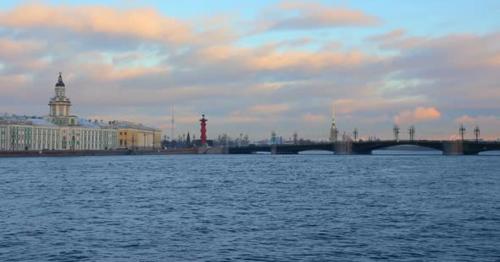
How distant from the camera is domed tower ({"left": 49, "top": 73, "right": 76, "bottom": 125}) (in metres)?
152

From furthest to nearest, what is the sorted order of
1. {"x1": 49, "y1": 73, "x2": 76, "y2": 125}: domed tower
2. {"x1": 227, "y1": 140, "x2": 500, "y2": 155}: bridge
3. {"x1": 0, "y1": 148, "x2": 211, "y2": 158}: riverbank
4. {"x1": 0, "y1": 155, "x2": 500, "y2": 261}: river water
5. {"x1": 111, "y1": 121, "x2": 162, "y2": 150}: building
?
1. {"x1": 111, "y1": 121, "x2": 162, "y2": 150}: building
2. {"x1": 49, "y1": 73, "x2": 76, "y2": 125}: domed tower
3. {"x1": 0, "y1": 148, "x2": 211, "y2": 158}: riverbank
4. {"x1": 227, "y1": 140, "x2": 500, "y2": 155}: bridge
5. {"x1": 0, "y1": 155, "x2": 500, "y2": 261}: river water

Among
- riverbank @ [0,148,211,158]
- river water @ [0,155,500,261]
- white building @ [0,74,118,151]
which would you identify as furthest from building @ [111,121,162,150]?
river water @ [0,155,500,261]

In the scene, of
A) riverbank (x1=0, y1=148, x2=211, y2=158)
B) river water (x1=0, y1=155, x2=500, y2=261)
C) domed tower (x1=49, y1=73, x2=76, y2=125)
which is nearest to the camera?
river water (x1=0, y1=155, x2=500, y2=261)

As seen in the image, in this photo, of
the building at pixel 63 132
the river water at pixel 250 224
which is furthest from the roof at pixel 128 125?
the river water at pixel 250 224

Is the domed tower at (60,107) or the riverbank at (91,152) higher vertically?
the domed tower at (60,107)

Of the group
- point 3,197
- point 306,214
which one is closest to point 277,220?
point 306,214

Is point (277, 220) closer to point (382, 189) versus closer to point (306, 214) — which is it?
point (306, 214)

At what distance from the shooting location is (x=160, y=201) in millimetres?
35594

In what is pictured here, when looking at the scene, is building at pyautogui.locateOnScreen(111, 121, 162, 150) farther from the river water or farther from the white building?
the river water

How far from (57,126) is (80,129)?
5243 millimetres

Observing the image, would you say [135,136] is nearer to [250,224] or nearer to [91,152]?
[91,152]

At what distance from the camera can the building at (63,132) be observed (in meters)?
135

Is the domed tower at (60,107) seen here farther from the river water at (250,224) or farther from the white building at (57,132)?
the river water at (250,224)

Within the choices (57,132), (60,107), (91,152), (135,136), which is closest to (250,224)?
(91,152)
